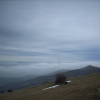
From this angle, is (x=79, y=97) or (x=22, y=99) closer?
(x=79, y=97)

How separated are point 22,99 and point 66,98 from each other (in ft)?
36.8

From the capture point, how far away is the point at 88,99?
2105cm

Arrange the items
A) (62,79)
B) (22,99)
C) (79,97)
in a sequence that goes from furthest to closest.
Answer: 1. (62,79)
2. (22,99)
3. (79,97)

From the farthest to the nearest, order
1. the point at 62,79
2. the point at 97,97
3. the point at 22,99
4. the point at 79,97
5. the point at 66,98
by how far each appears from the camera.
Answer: the point at 62,79
the point at 22,99
the point at 66,98
the point at 79,97
the point at 97,97

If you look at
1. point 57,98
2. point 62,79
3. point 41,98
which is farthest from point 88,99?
point 62,79

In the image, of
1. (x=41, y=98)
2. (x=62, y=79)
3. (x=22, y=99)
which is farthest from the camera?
(x=62, y=79)

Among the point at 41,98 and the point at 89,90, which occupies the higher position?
the point at 89,90

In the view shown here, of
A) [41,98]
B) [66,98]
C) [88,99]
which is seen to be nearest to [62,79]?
[41,98]

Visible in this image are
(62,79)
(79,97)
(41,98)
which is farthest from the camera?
(62,79)

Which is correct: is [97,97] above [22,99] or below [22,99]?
above

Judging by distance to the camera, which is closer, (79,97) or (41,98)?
(79,97)

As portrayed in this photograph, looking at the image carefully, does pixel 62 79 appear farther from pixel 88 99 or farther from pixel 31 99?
pixel 88 99

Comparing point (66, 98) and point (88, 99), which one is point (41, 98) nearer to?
point (66, 98)

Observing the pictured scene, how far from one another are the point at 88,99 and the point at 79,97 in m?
1.99
